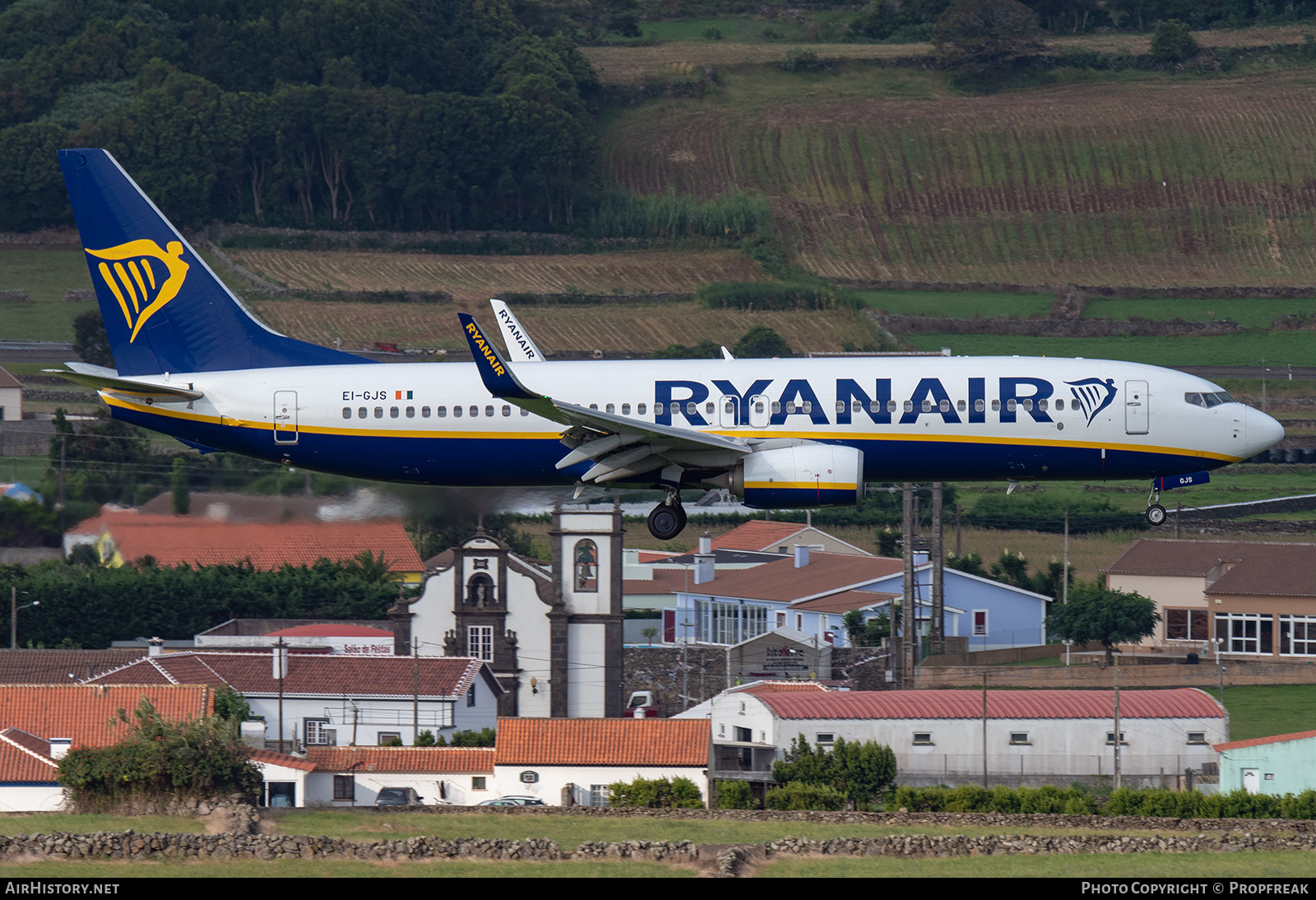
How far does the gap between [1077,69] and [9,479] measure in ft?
463

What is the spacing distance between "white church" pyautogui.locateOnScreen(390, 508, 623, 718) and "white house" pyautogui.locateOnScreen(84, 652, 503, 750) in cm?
809

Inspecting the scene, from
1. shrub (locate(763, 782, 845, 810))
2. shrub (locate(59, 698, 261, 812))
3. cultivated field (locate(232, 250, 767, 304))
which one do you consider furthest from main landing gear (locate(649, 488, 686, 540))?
cultivated field (locate(232, 250, 767, 304))

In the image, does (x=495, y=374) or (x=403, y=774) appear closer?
(x=495, y=374)

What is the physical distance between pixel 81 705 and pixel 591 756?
18060 mm

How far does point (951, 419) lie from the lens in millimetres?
40375

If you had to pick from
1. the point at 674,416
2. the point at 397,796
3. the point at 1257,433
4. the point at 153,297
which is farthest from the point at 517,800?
the point at 1257,433

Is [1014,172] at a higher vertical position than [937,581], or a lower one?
higher

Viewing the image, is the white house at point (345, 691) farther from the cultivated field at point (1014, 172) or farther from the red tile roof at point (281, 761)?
the cultivated field at point (1014, 172)

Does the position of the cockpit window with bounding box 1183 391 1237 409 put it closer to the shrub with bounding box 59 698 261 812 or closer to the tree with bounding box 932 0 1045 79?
the shrub with bounding box 59 698 261 812

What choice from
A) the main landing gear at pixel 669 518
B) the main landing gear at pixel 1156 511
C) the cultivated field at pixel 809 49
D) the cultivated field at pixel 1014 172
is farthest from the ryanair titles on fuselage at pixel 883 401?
the cultivated field at pixel 809 49

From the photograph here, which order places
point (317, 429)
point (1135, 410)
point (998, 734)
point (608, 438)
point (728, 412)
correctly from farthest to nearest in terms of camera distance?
point (998, 734), point (317, 429), point (1135, 410), point (728, 412), point (608, 438)

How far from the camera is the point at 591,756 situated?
56000mm

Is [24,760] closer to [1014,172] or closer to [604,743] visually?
[604,743]

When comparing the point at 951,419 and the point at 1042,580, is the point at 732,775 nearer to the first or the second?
the point at 951,419
